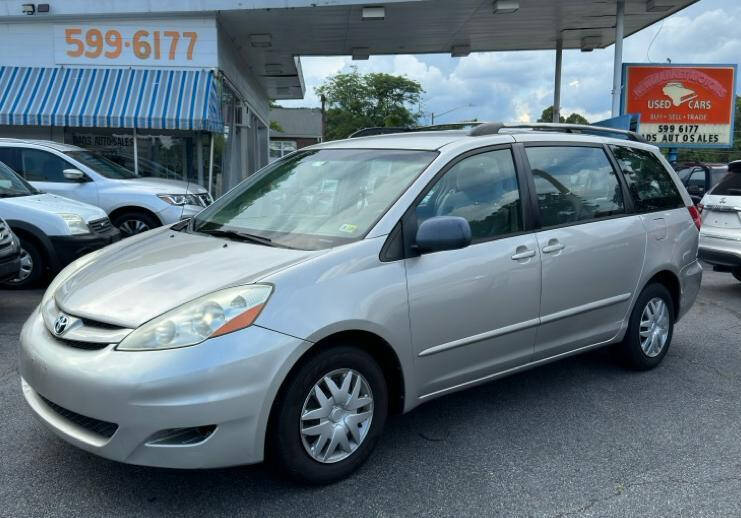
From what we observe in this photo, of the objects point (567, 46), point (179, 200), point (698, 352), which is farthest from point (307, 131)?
point (698, 352)

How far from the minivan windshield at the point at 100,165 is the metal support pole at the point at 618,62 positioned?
1002cm

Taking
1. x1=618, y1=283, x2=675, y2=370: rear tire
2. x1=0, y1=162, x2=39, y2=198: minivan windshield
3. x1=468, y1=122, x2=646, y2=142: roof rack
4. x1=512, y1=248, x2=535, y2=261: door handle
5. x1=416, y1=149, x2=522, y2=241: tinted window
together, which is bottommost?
x1=618, y1=283, x2=675, y2=370: rear tire

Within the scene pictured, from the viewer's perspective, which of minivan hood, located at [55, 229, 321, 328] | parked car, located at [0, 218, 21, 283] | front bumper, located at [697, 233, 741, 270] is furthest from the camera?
front bumper, located at [697, 233, 741, 270]

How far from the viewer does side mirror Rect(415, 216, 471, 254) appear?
3.23 meters

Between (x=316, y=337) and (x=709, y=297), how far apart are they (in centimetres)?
662

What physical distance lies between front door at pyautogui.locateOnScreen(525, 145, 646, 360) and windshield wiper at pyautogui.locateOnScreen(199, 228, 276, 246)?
165 cm

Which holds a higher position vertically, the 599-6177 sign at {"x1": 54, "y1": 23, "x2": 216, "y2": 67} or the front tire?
the 599-6177 sign at {"x1": 54, "y1": 23, "x2": 216, "y2": 67}

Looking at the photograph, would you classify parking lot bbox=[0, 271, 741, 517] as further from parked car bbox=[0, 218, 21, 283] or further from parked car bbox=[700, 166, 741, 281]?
parked car bbox=[700, 166, 741, 281]

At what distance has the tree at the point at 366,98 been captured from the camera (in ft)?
200

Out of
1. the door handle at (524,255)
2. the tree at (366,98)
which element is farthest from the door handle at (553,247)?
the tree at (366,98)

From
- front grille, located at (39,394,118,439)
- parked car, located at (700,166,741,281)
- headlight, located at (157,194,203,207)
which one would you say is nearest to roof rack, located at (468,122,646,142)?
front grille, located at (39,394,118,439)

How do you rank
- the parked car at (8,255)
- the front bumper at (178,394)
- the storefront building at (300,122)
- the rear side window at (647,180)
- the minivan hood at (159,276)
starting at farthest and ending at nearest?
the storefront building at (300,122) → the parked car at (8,255) → the rear side window at (647,180) → the minivan hood at (159,276) → the front bumper at (178,394)

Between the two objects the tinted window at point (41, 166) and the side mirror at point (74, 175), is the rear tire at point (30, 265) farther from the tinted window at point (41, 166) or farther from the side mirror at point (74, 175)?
the tinted window at point (41, 166)

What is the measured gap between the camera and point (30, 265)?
23.5 feet
